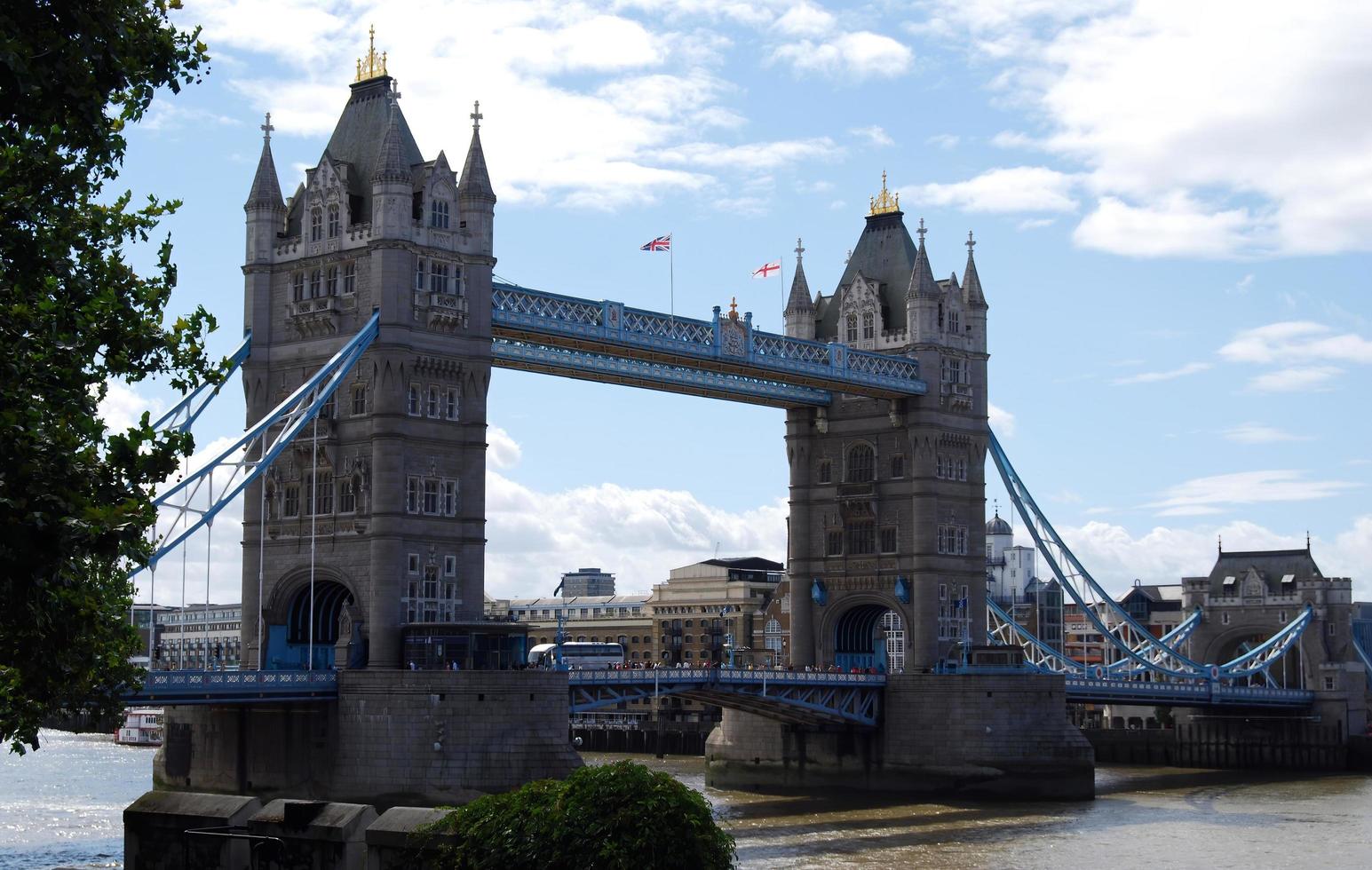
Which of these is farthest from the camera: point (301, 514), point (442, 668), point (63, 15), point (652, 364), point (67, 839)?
point (652, 364)

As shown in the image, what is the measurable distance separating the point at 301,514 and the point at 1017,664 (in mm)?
38137

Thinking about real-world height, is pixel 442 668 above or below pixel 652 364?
below

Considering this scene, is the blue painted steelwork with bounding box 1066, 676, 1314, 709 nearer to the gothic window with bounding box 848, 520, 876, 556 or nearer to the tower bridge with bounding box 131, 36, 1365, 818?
the tower bridge with bounding box 131, 36, 1365, 818

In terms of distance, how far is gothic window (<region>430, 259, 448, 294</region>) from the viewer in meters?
73.6

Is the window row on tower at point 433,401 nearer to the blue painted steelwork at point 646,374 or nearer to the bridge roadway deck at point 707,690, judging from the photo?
the blue painted steelwork at point 646,374

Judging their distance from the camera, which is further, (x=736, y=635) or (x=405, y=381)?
(x=736, y=635)

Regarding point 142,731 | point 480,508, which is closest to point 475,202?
point 480,508

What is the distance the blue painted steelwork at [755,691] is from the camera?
77.8 m

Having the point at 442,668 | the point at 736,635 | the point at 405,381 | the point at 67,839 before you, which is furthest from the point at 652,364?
the point at 736,635

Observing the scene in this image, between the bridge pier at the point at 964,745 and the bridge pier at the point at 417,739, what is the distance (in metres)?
27.8

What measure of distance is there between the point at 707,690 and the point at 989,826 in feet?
45.9

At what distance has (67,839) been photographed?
64.9 metres

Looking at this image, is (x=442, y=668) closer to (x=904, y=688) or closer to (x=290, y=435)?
(x=290, y=435)

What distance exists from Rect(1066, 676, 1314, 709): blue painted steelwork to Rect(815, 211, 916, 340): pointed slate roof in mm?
22222
